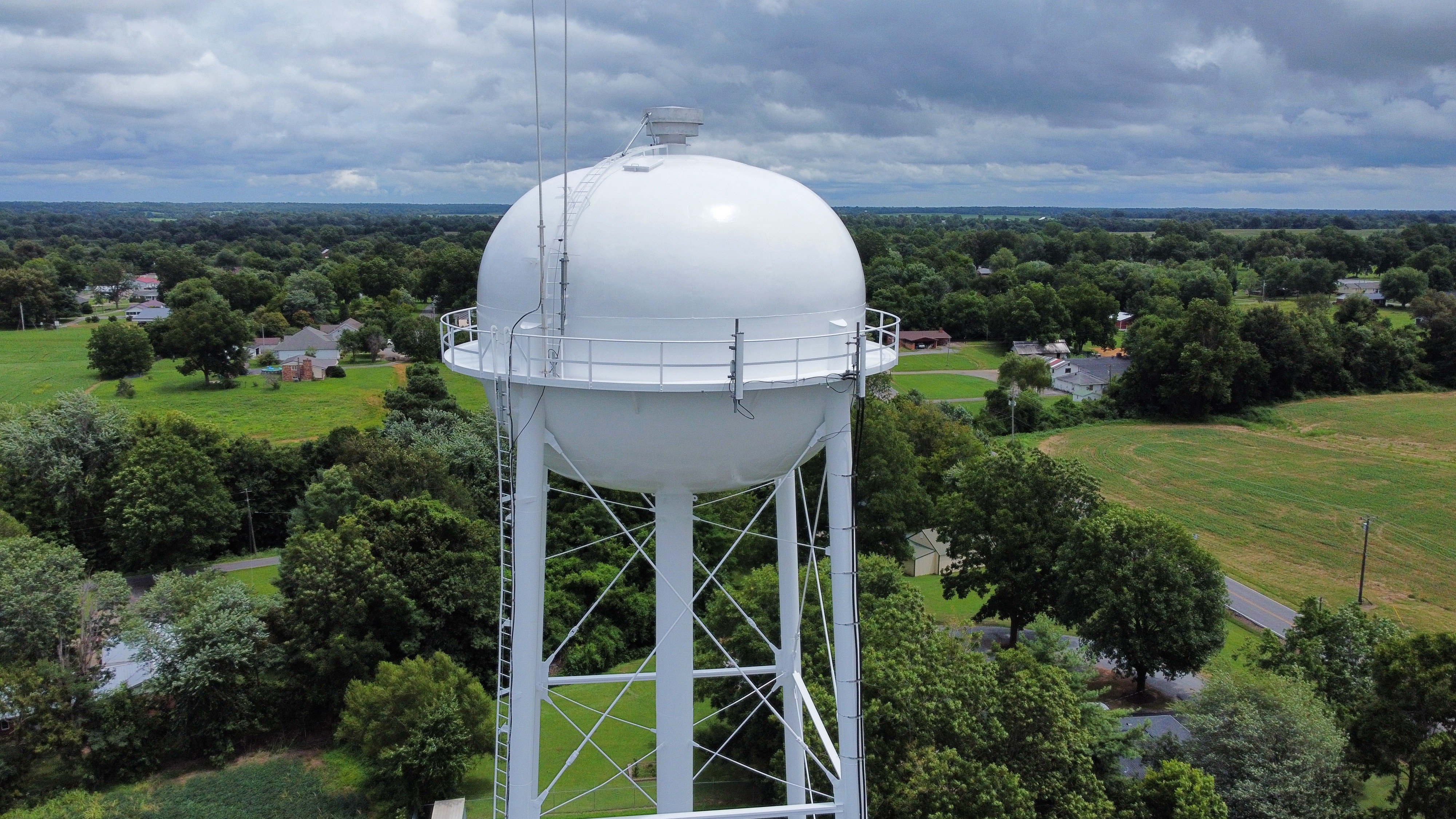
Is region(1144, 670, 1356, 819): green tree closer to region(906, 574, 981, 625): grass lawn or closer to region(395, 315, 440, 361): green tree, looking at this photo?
region(906, 574, 981, 625): grass lawn

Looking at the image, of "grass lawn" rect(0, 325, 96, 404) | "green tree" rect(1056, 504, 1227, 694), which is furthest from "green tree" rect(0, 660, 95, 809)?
"grass lawn" rect(0, 325, 96, 404)

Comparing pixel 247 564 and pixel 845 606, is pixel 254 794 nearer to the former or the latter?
pixel 247 564

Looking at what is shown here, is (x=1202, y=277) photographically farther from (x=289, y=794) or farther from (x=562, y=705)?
(x=289, y=794)

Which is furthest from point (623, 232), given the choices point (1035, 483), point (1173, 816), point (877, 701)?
point (1035, 483)

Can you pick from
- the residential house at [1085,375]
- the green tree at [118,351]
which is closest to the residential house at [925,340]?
the residential house at [1085,375]

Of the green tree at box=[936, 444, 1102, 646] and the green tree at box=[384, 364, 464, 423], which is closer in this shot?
the green tree at box=[936, 444, 1102, 646]

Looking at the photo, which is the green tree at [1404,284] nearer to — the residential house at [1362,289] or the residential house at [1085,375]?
the residential house at [1362,289]
